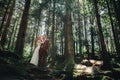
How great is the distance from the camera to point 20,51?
14.3 m

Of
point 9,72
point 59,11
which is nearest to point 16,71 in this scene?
point 9,72

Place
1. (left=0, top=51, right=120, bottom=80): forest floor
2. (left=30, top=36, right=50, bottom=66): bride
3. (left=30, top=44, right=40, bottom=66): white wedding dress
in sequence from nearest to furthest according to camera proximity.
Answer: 1. (left=0, top=51, right=120, bottom=80): forest floor
2. (left=30, top=36, right=50, bottom=66): bride
3. (left=30, top=44, right=40, bottom=66): white wedding dress

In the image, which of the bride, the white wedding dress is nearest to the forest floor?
the white wedding dress

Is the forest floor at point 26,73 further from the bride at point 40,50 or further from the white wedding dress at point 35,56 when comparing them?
the bride at point 40,50

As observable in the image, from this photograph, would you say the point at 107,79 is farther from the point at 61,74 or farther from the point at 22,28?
the point at 22,28

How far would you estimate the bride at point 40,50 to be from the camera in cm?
1433

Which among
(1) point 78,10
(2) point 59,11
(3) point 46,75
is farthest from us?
(1) point 78,10

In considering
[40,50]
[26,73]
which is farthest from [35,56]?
[26,73]

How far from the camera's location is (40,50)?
14.6 metres

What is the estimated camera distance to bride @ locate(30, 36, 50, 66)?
47.0 ft

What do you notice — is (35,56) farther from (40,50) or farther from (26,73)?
(26,73)

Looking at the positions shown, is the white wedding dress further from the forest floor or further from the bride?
the forest floor

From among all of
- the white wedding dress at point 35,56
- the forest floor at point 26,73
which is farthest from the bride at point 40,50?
the forest floor at point 26,73

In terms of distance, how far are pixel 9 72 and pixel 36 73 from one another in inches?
76.6
